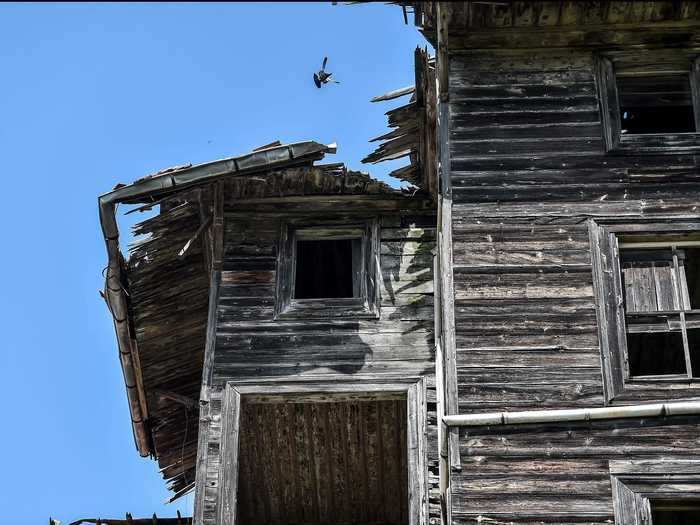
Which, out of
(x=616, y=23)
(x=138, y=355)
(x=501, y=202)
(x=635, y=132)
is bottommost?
(x=138, y=355)

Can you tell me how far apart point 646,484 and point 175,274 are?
773 centimetres

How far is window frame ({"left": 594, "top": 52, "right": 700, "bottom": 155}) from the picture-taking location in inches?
592

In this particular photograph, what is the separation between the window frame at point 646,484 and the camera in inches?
490

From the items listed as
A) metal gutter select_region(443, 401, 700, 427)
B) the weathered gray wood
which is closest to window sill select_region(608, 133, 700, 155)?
metal gutter select_region(443, 401, 700, 427)

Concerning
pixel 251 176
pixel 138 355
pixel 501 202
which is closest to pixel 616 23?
pixel 501 202

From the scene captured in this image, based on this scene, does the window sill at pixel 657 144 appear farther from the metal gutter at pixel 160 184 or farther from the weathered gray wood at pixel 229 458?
the weathered gray wood at pixel 229 458

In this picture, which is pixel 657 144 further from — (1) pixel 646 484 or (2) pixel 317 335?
(2) pixel 317 335

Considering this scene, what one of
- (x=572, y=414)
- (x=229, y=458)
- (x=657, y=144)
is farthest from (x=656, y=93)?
(x=229, y=458)

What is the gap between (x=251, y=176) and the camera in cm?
1745

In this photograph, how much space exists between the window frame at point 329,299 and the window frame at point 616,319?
12.8ft

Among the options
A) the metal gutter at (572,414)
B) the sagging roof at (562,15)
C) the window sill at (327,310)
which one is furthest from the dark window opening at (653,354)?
the sagging roof at (562,15)

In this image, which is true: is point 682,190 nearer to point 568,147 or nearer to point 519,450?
point 568,147

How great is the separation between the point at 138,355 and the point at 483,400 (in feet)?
21.6

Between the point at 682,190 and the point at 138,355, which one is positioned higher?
the point at 682,190
